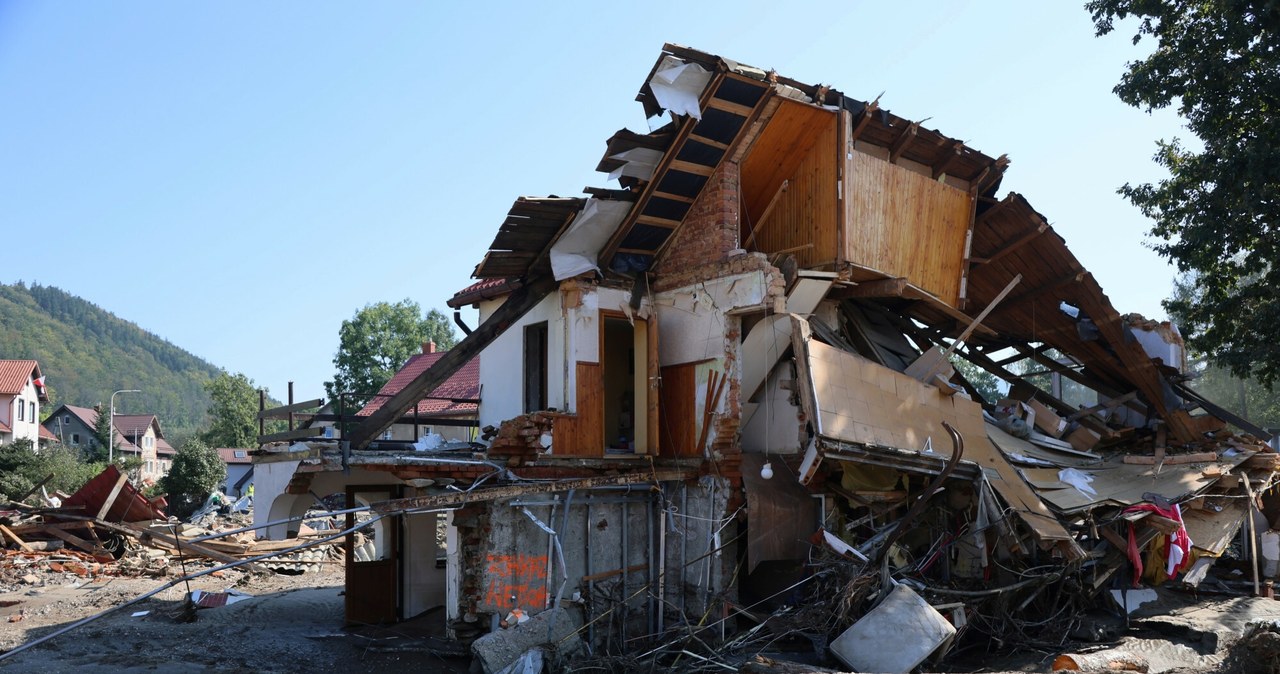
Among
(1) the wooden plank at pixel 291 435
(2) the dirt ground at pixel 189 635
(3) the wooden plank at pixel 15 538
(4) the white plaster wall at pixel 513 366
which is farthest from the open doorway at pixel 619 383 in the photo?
(3) the wooden plank at pixel 15 538

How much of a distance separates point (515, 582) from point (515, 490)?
1258 mm

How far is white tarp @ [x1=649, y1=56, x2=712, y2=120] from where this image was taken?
12.3 meters

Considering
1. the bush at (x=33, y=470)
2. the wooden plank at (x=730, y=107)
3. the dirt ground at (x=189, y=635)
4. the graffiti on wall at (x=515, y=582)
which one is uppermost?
the wooden plank at (x=730, y=107)

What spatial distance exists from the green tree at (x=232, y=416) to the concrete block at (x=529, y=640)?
55057 mm

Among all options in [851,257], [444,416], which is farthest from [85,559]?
[851,257]

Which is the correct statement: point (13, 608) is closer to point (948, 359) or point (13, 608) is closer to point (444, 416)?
point (444, 416)

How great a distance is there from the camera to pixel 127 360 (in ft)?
539

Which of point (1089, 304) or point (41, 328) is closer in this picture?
point (1089, 304)

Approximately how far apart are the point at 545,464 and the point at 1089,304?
36.7 ft

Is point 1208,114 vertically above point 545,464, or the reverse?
point 1208,114

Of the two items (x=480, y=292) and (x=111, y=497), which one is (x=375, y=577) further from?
(x=111, y=497)

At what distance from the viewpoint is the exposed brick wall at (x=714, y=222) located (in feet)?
44.5

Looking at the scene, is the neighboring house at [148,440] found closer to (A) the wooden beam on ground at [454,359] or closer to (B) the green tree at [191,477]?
(B) the green tree at [191,477]

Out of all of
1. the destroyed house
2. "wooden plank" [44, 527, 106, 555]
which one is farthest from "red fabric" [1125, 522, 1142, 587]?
"wooden plank" [44, 527, 106, 555]
